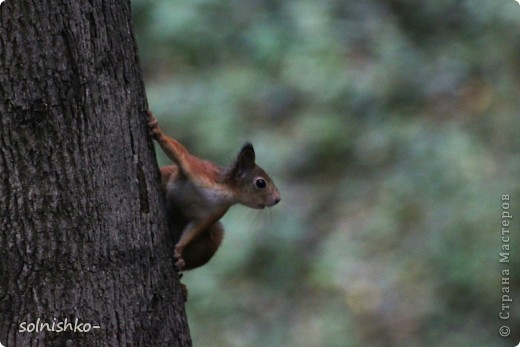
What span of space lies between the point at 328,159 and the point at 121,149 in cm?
518

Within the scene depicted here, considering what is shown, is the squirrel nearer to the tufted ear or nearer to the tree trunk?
the tufted ear

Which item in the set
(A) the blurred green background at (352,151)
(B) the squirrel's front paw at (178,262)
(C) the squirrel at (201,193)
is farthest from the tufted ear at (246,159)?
(A) the blurred green background at (352,151)

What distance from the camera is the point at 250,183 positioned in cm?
406

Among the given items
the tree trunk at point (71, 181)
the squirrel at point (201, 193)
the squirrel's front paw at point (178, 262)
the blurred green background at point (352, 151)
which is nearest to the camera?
the tree trunk at point (71, 181)

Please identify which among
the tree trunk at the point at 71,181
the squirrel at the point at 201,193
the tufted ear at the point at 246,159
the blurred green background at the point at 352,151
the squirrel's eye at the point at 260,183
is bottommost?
the tree trunk at the point at 71,181

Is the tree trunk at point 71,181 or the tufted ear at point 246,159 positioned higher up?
the tufted ear at point 246,159

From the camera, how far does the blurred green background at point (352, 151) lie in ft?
21.7

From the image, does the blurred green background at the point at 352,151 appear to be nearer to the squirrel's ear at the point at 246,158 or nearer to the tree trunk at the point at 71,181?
the squirrel's ear at the point at 246,158

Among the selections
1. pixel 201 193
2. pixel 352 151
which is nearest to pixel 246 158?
pixel 201 193

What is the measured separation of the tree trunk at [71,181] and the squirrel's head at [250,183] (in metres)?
1.19

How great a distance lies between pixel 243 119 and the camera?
25.6 feet

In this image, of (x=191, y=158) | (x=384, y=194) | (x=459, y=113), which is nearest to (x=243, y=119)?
(x=384, y=194)

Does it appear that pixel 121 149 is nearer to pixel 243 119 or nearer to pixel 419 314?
pixel 419 314

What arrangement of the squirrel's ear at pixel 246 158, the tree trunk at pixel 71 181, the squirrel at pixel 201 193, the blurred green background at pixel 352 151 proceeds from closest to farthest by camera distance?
1. the tree trunk at pixel 71 181
2. the squirrel at pixel 201 193
3. the squirrel's ear at pixel 246 158
4. the blurred green background at pixel 352 151
